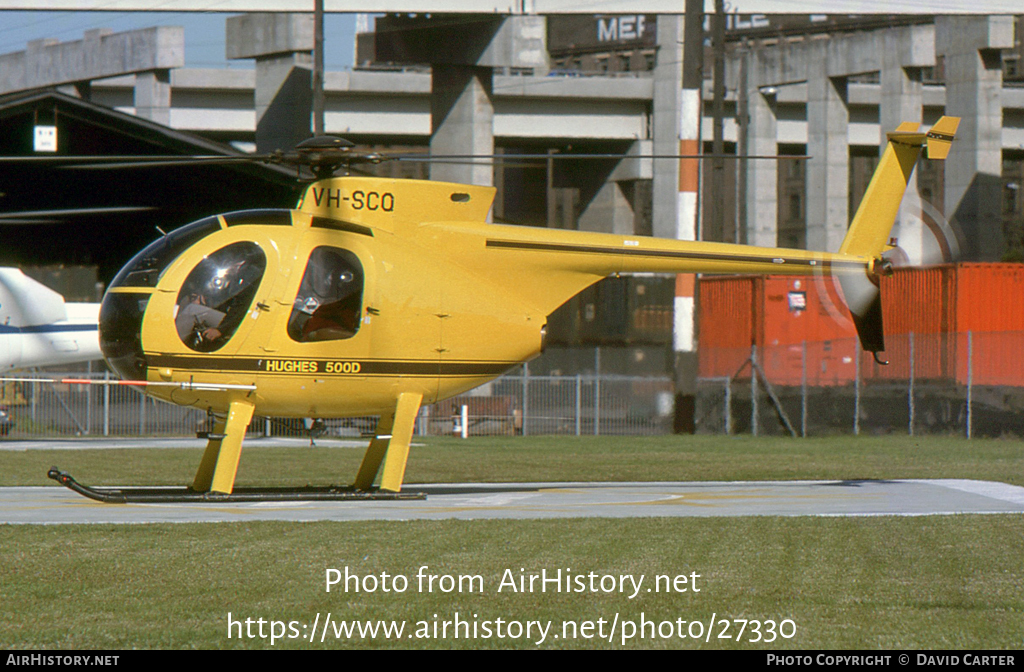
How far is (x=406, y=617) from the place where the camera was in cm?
831

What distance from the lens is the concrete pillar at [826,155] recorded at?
2235 inches

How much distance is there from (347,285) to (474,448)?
47.0 feet

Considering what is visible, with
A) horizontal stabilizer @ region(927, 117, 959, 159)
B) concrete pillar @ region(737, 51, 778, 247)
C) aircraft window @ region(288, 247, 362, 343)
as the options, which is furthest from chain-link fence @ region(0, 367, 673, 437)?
aircraft window @ region(288, 247, 362, 343)

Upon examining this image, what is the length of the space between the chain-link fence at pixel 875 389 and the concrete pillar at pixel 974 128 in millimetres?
15908

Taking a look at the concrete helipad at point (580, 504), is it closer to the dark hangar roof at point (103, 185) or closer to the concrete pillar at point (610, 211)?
the dark hangar roof at point (103, 185)

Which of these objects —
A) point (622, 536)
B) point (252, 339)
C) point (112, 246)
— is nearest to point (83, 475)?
point (252, 339)

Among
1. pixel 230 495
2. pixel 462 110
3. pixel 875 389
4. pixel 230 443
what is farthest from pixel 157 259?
pixel 462 110

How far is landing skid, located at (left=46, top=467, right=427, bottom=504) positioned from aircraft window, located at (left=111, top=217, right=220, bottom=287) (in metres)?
2.40

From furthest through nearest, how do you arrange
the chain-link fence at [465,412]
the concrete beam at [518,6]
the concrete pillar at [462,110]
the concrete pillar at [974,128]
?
the concrete pillar at [974,128] → the concrete pillar at [462,110] → the concrete beam at [518,6] → the chain-link fence at [465,412]

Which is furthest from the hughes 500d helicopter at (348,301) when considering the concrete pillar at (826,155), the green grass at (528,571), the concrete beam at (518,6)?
the concrete pillar at (826,155)

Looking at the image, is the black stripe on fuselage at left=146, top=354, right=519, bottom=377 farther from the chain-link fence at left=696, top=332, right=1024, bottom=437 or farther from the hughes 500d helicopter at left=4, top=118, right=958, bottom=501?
the chain-link fence at left=696, top=332, right=1024, bottom=437

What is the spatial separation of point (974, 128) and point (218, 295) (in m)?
44.1

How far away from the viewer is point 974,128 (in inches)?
2012

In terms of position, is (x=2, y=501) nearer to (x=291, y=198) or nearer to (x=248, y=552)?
(x=248, y=552)
